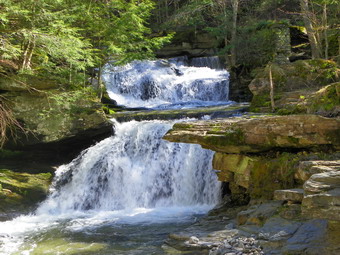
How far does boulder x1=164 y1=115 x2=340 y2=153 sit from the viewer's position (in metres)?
7.01

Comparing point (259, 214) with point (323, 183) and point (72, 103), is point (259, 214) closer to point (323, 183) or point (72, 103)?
point (323, 183)

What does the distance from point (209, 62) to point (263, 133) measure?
16.3m

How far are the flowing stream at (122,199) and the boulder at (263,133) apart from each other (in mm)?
2112

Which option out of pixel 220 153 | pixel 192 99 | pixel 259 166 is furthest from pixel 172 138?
pixel 192 99

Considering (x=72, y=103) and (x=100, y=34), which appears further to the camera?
(x=100, y=34)

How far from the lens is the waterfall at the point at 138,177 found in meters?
10.3

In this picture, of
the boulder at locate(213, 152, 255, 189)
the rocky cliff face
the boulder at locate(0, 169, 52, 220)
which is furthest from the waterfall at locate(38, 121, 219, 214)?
the boulder at locate(213, 152, 255, 189)

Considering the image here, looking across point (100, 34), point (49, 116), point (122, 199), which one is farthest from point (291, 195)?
point (100, 34)

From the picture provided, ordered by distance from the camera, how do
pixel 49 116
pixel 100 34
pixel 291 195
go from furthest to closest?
pixel 100 34, pixel 49 116, pixel 291 195

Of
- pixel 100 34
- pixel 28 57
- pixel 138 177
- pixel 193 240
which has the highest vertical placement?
pixel 100 34

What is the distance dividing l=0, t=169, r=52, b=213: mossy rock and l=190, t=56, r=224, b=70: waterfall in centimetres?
1410

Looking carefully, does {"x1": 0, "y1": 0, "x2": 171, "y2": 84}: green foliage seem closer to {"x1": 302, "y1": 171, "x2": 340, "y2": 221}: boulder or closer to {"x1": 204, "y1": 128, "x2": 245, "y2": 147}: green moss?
{"x1": 204, "y1": 128, "x2": 245, "y2": 147}: green moss

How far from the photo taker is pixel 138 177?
436 inches

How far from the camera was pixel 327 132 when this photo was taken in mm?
6938
